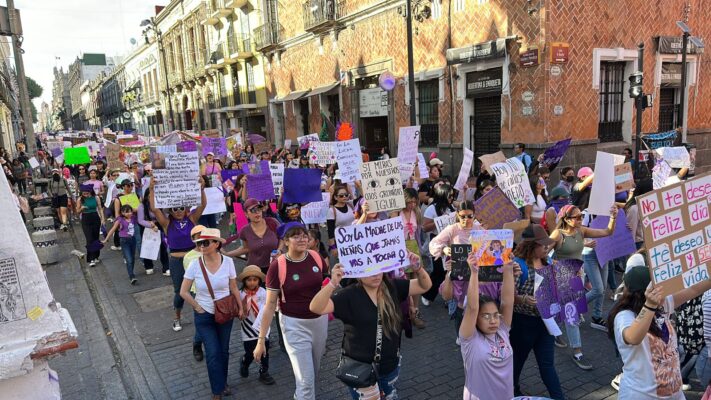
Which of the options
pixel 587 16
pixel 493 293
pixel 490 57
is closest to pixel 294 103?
pixel 490 57

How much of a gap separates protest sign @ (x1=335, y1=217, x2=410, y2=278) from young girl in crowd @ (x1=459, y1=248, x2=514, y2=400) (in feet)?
1.93

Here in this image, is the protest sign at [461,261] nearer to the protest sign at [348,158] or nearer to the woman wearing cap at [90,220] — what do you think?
the protest sign at [348,158]

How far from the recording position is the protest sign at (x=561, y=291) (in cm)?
412

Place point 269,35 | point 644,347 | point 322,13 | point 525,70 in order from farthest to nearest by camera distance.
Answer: point 269,35, point 322,13, point 525,70, point 644,347

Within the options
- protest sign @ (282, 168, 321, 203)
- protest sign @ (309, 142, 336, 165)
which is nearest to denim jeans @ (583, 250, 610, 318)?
protest sign @ (282, 168, 321, 203)

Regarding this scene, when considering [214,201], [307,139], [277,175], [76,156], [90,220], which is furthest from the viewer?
[76,156]

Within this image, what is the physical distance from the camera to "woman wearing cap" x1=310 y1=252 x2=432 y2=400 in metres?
3.29

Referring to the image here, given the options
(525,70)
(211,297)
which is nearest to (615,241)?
(211,297)

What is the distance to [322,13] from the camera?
21781 mm

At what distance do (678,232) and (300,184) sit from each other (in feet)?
16.3

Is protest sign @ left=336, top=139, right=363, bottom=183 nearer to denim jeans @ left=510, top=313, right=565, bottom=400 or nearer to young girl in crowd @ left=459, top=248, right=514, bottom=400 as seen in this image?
denim jeans @ left=510, top=313, right=565, bottom=400

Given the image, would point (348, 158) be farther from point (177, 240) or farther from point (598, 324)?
point (598, 324)

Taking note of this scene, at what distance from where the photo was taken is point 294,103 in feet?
89.4

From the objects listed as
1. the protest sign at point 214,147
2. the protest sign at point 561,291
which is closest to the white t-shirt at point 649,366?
the protest sign at point 561,291
